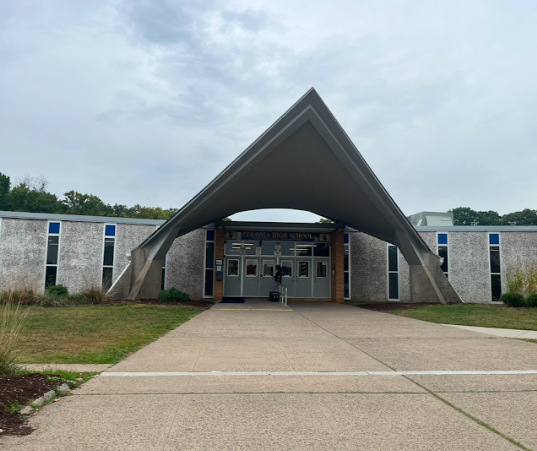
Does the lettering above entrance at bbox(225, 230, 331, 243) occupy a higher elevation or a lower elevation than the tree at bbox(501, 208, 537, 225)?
lower

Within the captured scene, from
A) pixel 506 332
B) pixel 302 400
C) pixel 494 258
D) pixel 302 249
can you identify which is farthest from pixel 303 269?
pixel 302 400

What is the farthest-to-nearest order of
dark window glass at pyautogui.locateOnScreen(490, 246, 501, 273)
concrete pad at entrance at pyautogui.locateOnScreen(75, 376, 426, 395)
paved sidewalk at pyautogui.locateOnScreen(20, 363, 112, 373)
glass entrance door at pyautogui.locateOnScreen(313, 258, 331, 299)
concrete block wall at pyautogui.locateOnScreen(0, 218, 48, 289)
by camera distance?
glass entrance door at pyautogui.locateOnScreen(313, 258, 331, 299) < dark window glass at pyautogui.locateOnScreen(490, 246, 501, 273) < concrete block wall at pyautogui.locateOnScreen(0, 218, 48, 289) < paved sidewalk at pyautogui.locateOnScreen(20, 363, 112, 373) < concrete pad at entrance at pyautogui.locateOnScreen(75, 376, 426, 395)

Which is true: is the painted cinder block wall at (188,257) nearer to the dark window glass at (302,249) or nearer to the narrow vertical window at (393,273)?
the narrow vertical window at (393,273)

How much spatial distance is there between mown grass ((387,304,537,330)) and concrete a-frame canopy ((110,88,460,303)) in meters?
2.83

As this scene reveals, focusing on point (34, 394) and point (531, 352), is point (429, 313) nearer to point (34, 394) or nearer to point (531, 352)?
point (531, 352)

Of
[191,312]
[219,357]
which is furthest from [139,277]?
[219,357]

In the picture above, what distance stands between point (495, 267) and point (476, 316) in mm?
12015

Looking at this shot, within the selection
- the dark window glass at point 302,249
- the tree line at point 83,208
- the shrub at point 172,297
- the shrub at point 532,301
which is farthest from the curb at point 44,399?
the tree line at point 83,208

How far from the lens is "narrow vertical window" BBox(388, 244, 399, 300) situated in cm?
2573

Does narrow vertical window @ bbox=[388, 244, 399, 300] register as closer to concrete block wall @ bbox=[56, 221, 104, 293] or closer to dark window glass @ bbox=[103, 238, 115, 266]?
dark window glass @ bbox=[103, 238, 115, 266]

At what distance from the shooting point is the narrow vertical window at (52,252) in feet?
76.0

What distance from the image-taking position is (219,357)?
296 inches

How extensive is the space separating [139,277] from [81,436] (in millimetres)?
16719

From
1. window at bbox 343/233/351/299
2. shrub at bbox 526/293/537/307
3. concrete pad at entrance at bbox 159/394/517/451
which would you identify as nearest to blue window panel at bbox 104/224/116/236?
window at bbox 343/233/351/299
